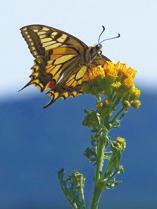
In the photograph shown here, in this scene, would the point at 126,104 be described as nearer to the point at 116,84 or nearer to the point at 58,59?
the point at 116,84

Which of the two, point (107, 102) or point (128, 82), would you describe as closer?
point (107, 102)

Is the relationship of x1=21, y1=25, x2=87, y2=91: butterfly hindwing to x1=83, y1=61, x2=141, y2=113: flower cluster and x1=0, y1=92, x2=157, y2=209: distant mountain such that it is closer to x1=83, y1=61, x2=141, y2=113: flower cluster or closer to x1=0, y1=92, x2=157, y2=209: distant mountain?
x1=83, y1=61, x2=141, y2=113: flower cluster

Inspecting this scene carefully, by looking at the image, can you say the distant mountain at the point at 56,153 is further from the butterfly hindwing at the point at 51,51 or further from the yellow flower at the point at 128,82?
the yellow flower at the point at 128,82

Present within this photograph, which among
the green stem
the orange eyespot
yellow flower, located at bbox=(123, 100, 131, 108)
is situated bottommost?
the green stem

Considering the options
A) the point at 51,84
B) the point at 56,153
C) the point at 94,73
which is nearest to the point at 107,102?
the point at 94,73

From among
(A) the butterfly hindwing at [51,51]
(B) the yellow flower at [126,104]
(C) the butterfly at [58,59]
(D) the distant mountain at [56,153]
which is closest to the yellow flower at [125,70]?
(B) the yellow flower at [126,104]

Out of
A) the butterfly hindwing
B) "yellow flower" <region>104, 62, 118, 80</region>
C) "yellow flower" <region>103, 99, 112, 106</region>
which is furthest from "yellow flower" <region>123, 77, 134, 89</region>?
the butterfly hindwing
